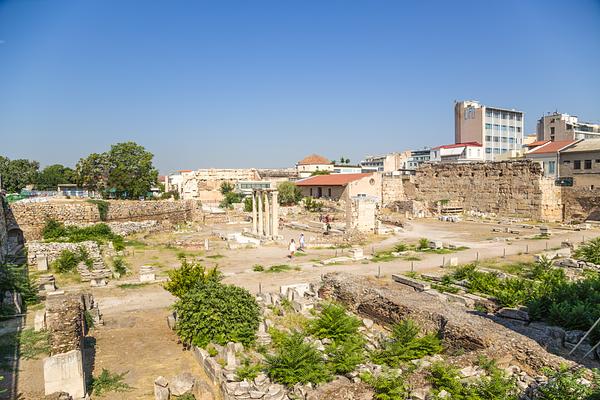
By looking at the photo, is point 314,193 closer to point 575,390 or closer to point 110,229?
point 110,229

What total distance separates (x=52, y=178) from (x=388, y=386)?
8404 centimetres

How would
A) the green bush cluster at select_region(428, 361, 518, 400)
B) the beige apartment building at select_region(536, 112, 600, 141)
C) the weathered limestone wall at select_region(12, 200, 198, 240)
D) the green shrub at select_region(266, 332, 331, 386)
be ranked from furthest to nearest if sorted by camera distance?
the beige apartment building at select_region(536, 112, 600, 141) < the weathered limestone wall at select_region(12, 200, 198, 240) < the green shrub at select_region(266, 332, 331, 386) < the green bush cluster at select_region(428, 361, 518, 400)

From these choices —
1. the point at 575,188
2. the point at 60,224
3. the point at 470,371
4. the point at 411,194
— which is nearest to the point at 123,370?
the point at 470,371

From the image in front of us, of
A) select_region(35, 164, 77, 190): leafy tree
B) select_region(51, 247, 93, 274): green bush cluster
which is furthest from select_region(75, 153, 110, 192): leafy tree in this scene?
select_region(51, 247, 93, 274): green bush cluster

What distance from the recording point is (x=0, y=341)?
11.1 metres

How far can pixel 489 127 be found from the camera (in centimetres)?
6575

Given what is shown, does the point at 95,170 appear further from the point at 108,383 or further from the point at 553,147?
the point at 553,147

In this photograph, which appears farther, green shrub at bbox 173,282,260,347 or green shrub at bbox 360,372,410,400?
green shrub at bbox 173,282,260,347

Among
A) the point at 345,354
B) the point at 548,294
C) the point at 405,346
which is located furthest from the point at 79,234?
the point at 548,294

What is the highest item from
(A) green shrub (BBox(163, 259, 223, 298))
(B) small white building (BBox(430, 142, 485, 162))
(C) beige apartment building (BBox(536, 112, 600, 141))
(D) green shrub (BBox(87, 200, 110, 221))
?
(C) beige apartment building (BBox(536, 112, 600, 141))

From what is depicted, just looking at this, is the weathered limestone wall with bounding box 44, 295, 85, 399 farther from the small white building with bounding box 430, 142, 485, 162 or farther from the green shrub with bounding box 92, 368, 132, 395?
the small white building with bounding box 430, 142, 485, 162

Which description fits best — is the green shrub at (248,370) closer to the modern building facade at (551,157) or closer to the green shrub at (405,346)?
the green shrub at (405,346)

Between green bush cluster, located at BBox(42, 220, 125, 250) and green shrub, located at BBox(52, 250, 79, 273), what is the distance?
552 centimetres

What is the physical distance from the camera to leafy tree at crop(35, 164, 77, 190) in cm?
7525
